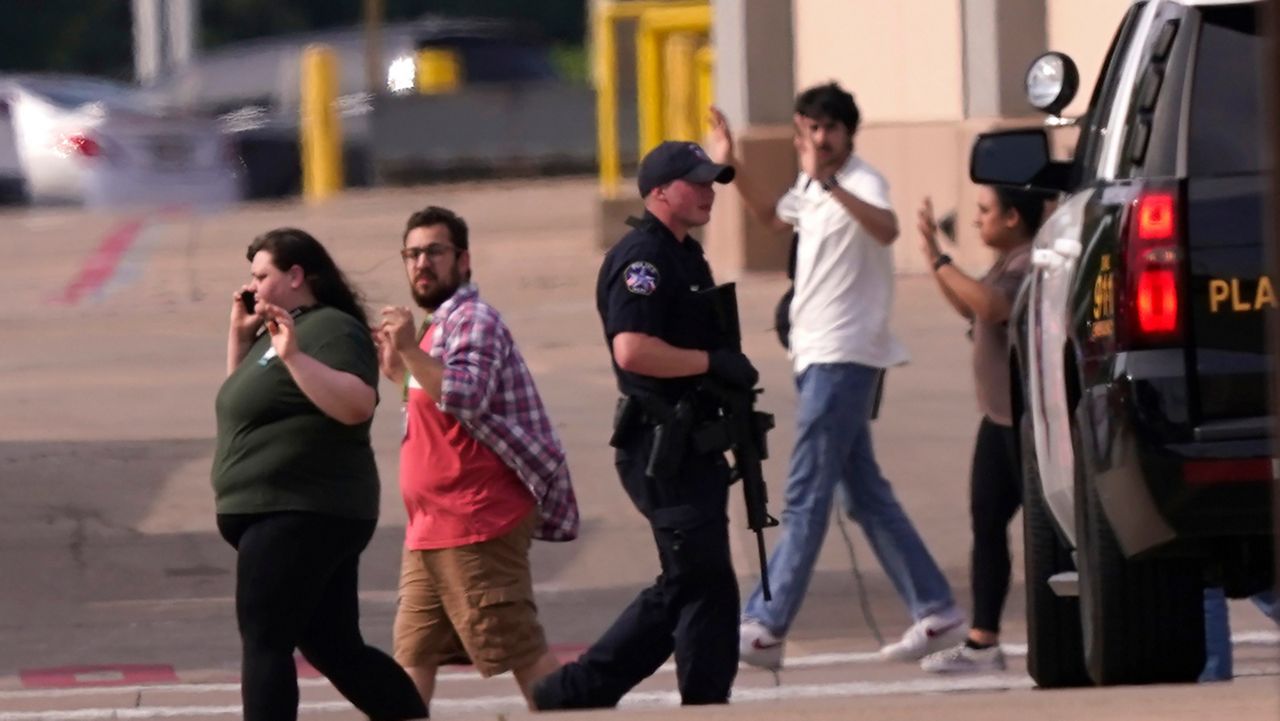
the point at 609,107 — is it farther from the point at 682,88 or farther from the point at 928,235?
the point at 928,235

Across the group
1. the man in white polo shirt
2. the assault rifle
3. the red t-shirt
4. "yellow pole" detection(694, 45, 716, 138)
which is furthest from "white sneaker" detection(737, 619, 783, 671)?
"yellow pole" detection(694, 45, 716, 138)

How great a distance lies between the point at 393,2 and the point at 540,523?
48.9 meters

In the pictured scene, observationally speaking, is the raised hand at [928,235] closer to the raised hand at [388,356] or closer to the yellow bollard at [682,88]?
the raised hand at [388,356]

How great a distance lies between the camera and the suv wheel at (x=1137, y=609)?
5.98 metres

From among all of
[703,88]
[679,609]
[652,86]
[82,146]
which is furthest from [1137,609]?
[703,88]

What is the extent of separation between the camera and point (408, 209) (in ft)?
80.9

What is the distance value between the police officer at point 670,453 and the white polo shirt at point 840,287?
114cm

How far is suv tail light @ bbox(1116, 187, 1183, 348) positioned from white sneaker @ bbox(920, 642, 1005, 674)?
9.44 feet

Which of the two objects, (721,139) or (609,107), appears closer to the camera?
(721,139)

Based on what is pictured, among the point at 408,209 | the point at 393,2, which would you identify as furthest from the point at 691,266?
the point at 393,2

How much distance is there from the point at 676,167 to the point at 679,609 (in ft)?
3.87

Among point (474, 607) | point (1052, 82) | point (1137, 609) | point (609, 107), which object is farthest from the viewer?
point (609, 107)

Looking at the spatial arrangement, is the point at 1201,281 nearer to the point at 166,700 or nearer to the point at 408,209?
the point at 166,700

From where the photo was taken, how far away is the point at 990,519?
838cm
